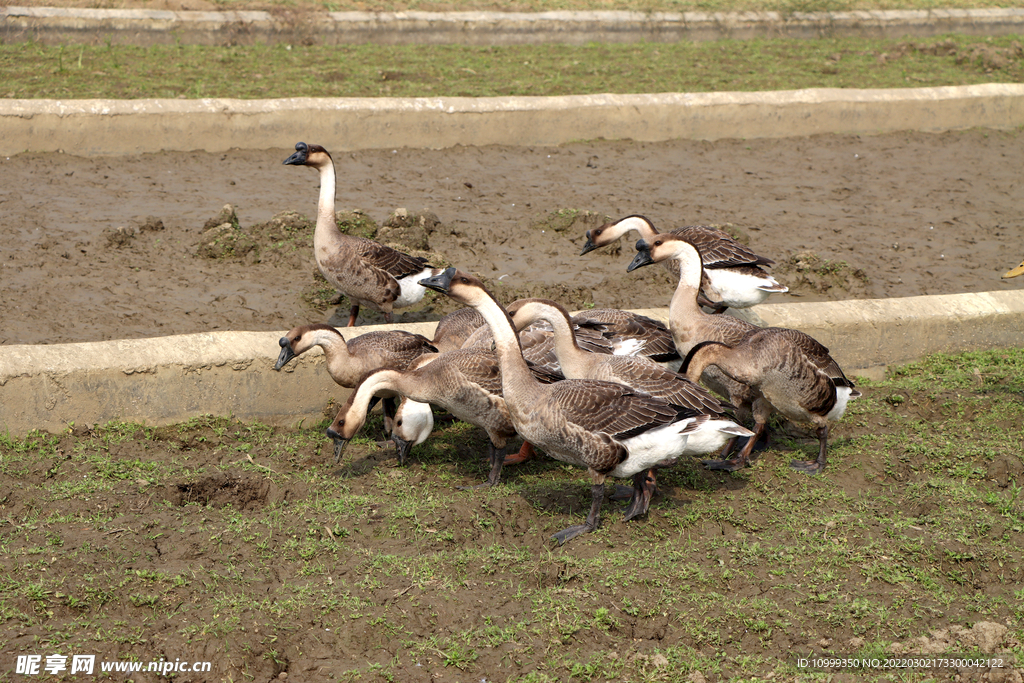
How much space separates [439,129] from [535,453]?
5.81 meters

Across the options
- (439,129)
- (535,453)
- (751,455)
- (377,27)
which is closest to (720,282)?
(751,455)

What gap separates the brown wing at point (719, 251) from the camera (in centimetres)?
756

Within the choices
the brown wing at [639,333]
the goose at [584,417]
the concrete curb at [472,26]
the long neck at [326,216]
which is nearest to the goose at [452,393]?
the goose at [584,417]

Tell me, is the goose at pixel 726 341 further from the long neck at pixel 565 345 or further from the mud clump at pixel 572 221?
the mud clump at pixel 572 221

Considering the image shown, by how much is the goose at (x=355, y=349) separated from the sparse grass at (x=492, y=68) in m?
6.48

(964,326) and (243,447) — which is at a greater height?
(964,326)

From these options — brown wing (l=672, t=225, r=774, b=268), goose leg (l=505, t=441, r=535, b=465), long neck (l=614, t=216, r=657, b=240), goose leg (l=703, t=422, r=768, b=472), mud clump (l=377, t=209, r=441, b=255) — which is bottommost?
goose leg (l=505, t=441, r=535, b=465)

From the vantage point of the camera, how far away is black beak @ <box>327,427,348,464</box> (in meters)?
5.73

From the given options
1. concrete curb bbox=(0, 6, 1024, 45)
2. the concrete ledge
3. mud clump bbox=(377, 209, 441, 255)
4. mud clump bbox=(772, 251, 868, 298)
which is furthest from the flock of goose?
concrete curb bbox=(0, 6, 1024, 45)

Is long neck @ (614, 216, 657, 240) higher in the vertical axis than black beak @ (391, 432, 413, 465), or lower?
higher

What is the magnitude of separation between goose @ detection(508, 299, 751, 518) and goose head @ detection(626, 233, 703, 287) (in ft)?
3.40

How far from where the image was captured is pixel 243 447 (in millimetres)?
6113

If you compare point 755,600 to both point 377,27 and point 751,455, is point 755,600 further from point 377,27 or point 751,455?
point 377,27

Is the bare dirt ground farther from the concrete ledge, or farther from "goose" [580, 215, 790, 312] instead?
"goose" [580, 215, 790, 312]
